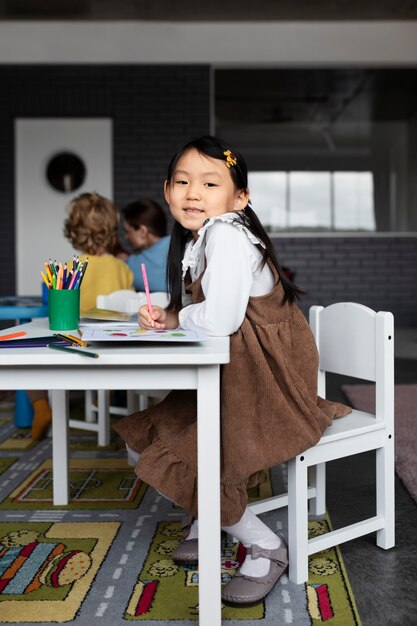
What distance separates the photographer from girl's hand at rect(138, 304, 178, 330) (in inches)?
57.2

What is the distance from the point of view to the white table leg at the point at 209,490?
3.78ft

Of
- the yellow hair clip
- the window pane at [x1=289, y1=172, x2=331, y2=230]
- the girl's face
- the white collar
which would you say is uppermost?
the window pane at [x1=289, y1=172, x2=331, y2=230]

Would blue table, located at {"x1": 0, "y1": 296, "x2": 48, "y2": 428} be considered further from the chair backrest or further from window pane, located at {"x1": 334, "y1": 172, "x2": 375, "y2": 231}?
window pane, located at {"x1": 334, "y1": 172, "x2": 375, "y2": 231}

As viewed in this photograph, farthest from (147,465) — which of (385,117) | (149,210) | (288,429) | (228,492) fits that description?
(385,117)

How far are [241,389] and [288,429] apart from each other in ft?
0.42

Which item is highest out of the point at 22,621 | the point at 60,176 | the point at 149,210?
the point at 60,176

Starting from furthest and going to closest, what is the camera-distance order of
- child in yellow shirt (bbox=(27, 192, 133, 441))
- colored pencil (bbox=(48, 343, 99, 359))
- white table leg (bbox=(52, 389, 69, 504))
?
child in yellow shirt (bbox=(27, 192, 133, 441))
white table leg (bbox=(52, 389, 69, 504))
colored pencil (bbox=(48, 343, 99, 359))

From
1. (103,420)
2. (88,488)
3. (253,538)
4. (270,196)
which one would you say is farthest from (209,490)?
(270,196)

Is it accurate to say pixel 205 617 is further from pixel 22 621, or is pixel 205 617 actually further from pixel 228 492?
pixel 22 621

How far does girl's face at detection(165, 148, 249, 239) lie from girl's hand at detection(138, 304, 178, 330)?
199mm

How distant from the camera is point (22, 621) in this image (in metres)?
1.32

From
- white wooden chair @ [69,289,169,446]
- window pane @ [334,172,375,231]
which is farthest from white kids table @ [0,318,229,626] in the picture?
window pane @ [334,172,375,231]

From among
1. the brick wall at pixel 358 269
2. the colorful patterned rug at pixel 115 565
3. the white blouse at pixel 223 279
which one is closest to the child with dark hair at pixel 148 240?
the colorful patterned rug at pixel 115 565

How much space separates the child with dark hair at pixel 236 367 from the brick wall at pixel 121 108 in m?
4.79
